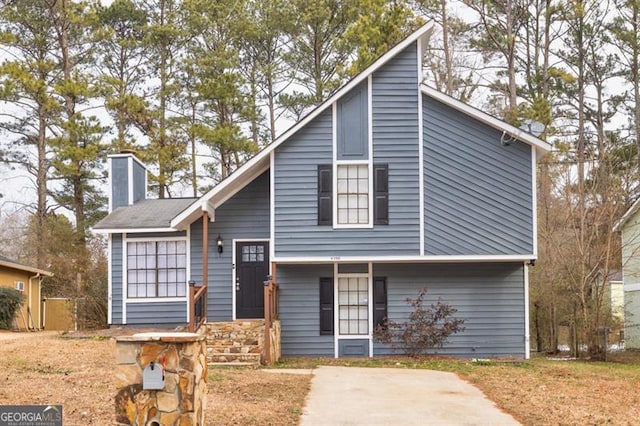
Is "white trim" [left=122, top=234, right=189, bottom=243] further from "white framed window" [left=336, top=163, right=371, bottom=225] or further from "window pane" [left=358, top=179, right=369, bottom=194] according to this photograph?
"window pane" [left=358, top=179, right=369, bottom=194]

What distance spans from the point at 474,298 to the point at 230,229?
19.0 ft

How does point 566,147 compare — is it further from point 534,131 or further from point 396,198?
point 396,198

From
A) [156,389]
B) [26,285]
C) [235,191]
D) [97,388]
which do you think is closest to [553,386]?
[97,388]

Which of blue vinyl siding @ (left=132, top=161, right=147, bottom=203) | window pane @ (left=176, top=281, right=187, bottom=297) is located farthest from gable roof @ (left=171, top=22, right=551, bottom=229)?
blue vinyl siding @ (left=132, top=161, right=147, bottom=203)

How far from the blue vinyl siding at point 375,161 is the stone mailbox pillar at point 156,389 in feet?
32.0

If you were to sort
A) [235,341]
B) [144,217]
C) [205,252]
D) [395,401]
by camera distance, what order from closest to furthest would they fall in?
[395,401] → [235,341] → [205,252] → [144,217]

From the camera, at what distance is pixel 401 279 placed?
17.7 metres

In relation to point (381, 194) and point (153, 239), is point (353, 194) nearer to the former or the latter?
point (381, 194)

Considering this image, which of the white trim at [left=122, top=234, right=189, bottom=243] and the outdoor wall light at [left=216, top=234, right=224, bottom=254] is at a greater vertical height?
the white trim at [left=122, top=234, right=189, bottom=243]

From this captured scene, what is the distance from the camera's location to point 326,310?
17734mm

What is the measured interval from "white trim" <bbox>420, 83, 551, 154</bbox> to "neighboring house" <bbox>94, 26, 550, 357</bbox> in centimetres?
3

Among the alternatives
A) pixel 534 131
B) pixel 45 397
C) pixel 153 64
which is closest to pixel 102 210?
pixel 153 64

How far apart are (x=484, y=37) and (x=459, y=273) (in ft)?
46.6

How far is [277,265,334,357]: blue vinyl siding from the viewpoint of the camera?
1767cm
